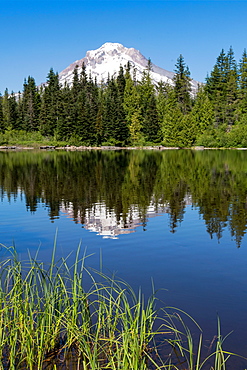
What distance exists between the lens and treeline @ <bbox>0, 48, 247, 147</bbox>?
303ft

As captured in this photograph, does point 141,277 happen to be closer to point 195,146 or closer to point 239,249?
point 239,249

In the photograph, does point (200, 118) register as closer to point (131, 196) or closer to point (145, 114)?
point (145, 114)

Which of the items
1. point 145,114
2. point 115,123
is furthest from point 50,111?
point 145,114

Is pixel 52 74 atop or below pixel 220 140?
atop

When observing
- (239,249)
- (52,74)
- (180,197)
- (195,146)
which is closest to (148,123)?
(195,146)

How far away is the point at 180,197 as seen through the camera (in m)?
20.9

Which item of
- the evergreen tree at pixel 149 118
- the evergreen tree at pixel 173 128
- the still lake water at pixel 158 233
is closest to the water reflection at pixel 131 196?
the still lake water at pixel 158 233

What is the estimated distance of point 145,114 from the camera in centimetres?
10194

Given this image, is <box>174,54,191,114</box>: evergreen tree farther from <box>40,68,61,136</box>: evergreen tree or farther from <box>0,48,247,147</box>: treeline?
<box>40,68,61,136</box>: evergreen tree

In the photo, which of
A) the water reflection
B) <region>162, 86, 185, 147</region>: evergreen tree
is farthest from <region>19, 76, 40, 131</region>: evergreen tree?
the water reflection

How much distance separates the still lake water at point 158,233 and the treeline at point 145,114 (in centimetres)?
6671

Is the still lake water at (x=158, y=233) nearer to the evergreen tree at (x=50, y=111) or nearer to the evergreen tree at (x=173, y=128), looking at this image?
the evergreen tree at (x=173, y=128)

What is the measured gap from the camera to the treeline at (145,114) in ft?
303

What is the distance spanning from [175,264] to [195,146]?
83028 mm
